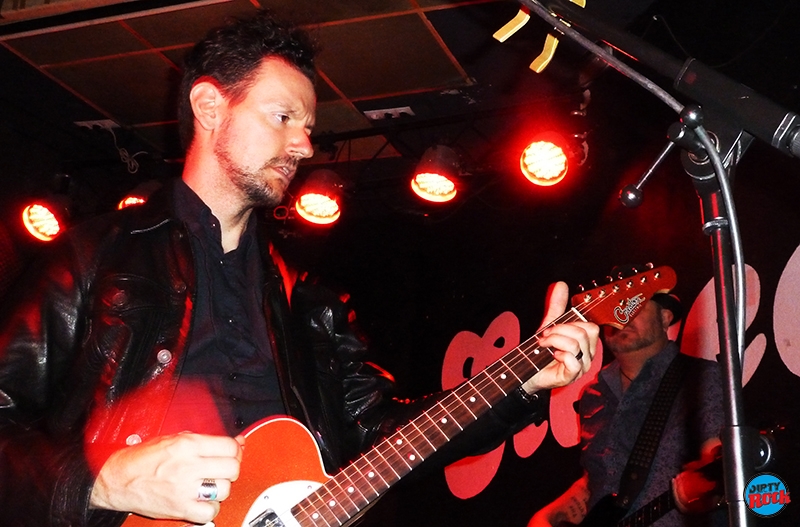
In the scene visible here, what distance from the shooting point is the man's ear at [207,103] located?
2.59 metres

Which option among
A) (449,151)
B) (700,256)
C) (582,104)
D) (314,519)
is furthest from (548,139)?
(314,519)

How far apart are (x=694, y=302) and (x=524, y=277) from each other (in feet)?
5.77

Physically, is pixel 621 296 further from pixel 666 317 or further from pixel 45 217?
pixel 45 217

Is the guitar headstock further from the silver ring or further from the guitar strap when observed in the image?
the guitar strap

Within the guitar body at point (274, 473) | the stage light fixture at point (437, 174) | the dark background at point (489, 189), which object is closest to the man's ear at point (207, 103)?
the guitar body at point (274, 473)

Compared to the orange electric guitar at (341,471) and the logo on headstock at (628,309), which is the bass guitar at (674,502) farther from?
the orange electric guitar at (341,471)

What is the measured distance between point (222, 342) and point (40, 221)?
548cm

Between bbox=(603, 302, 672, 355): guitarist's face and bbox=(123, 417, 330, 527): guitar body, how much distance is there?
2988 millimetres

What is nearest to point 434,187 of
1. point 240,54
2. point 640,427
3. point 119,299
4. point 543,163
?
point 543,163

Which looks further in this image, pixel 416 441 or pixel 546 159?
pixel 546 159

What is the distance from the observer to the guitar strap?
411 centimetres

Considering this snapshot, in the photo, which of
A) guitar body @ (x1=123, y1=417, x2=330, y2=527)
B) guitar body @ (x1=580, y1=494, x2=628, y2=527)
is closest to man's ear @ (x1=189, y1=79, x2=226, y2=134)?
guitar body @ (x1=123, y1=417, x2=330, y2=527)

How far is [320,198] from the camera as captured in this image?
6.57 meters

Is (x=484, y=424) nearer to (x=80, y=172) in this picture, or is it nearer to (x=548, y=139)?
(x=548, y=139)
